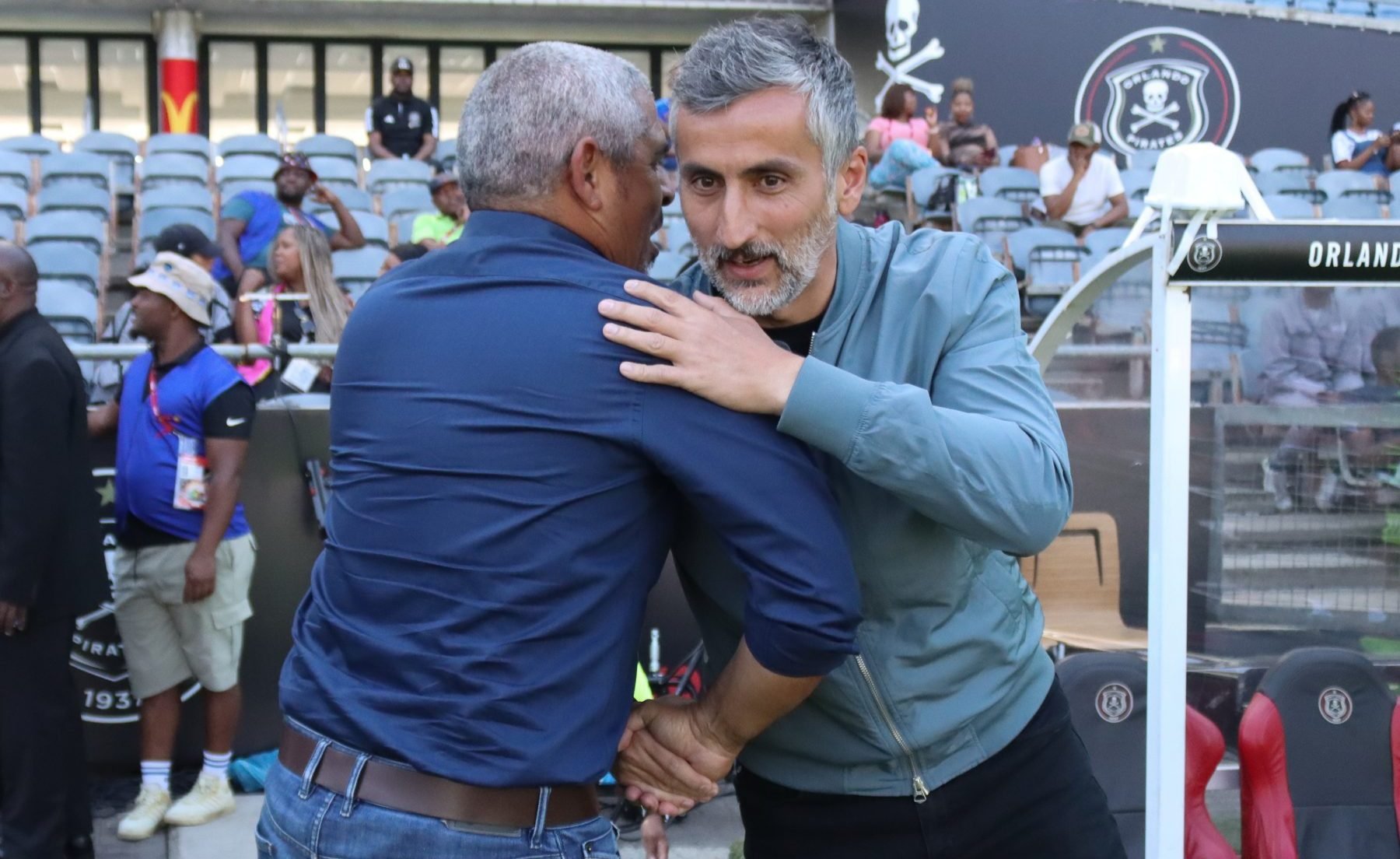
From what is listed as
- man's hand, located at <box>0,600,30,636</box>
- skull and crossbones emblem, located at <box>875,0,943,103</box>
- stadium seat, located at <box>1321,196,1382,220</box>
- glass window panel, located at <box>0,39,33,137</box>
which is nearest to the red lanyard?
man's hand, located at <box>0,600,30,636</box>

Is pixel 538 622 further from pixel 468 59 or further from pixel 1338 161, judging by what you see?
pixel 468 59

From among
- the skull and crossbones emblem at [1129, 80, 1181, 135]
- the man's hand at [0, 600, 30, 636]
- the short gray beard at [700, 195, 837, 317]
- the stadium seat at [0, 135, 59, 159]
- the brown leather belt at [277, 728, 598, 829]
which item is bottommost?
the man's hand at [0, 600, 30, 636]

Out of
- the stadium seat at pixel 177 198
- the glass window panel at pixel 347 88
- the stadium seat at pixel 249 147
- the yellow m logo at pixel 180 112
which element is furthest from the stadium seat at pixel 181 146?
the glass window panel at pixel 347 88

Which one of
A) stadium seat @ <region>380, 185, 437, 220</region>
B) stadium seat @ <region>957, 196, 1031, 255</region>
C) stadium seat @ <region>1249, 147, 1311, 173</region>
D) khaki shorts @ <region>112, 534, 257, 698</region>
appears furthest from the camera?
stadium seat @ <region>1249, 147, 1311, 173</region>

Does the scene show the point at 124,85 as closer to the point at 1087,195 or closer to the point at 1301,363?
the point at 1087,195

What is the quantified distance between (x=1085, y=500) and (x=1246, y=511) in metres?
1.13

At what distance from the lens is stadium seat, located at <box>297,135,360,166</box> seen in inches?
499

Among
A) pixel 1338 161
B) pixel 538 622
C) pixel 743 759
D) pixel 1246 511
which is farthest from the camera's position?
pixel 1338 161

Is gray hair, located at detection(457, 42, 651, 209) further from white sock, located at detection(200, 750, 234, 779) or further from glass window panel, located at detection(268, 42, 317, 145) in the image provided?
glass window panel, located at detection(268, 42, 317, 145)

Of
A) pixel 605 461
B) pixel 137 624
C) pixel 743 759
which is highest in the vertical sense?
pixel 605 461

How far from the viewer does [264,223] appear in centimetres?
809

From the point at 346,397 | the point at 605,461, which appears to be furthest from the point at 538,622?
the point at 346,397

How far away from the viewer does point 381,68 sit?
17891 mm

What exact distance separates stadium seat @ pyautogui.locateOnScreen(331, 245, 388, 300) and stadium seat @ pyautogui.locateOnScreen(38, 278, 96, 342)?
4.67ft
